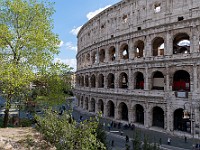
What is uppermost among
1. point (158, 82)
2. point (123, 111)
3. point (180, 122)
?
point (158, 82)

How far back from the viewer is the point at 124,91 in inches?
1185

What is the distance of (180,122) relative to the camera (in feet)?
83.5

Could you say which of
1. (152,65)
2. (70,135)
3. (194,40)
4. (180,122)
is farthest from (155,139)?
(70,135)

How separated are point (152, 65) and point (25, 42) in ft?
54.4

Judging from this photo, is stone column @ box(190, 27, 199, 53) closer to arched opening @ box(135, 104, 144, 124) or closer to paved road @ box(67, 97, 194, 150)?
paved road @ box(67, 97, 194, 150)

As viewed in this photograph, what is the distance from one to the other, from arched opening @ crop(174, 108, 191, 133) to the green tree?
58.1 feet

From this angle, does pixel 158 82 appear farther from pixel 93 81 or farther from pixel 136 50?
pixel 93 81

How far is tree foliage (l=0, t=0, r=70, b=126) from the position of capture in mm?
16141

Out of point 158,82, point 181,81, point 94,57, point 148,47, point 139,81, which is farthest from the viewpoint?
point 94,57

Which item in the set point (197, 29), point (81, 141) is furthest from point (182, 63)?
point (81, 141)

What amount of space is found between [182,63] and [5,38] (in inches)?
767

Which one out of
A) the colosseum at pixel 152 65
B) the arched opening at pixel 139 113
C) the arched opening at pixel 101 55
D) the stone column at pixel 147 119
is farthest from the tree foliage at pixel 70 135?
the arched opening at pixel 101 55

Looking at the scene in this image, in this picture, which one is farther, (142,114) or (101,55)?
(101,55)

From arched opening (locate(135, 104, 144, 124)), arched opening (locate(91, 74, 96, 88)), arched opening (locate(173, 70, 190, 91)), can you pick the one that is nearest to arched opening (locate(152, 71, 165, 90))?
arched opening (locate(173, 70, 190, 91))
